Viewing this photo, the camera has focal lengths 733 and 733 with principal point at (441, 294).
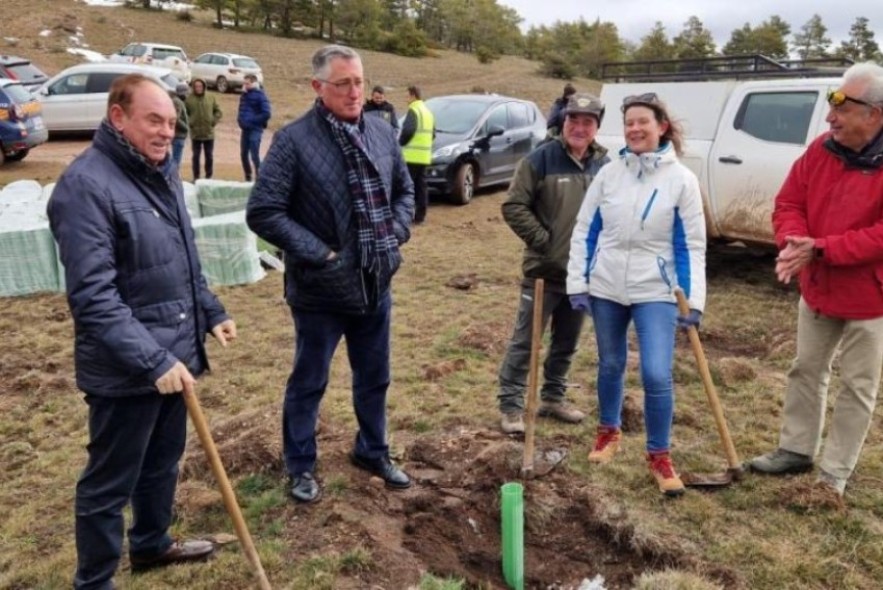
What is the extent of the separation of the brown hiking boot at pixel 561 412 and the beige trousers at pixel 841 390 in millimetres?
1149

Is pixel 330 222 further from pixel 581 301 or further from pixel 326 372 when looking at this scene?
pixel 581 301

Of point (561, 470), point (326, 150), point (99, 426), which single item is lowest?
point (561, 470)

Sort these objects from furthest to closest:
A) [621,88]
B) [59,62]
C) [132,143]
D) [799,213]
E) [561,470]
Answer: [59,62] < [621,88] < [561,470] < [799,213] < [132,143]

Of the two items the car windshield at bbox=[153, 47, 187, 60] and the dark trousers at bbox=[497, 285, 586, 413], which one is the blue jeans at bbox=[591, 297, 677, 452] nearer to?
the dark trousers at bbox=[497, 285, 586, 413]

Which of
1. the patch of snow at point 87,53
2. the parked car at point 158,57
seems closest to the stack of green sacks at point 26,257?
the parked car at point 158,57

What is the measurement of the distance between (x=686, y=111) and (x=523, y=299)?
4.48 meters

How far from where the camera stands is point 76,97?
629 inches

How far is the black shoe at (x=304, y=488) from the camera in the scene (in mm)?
3453

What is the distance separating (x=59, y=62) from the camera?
28547 mm

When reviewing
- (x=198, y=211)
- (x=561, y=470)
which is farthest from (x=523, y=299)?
(x=198, y=211)

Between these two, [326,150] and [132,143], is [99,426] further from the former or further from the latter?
[326,150]

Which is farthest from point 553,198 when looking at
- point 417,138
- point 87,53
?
point 87,53

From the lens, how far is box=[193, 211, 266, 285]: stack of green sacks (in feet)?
23.6

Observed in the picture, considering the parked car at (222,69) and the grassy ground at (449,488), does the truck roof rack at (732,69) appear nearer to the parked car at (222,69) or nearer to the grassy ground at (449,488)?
the grassy ground at (449,488)
